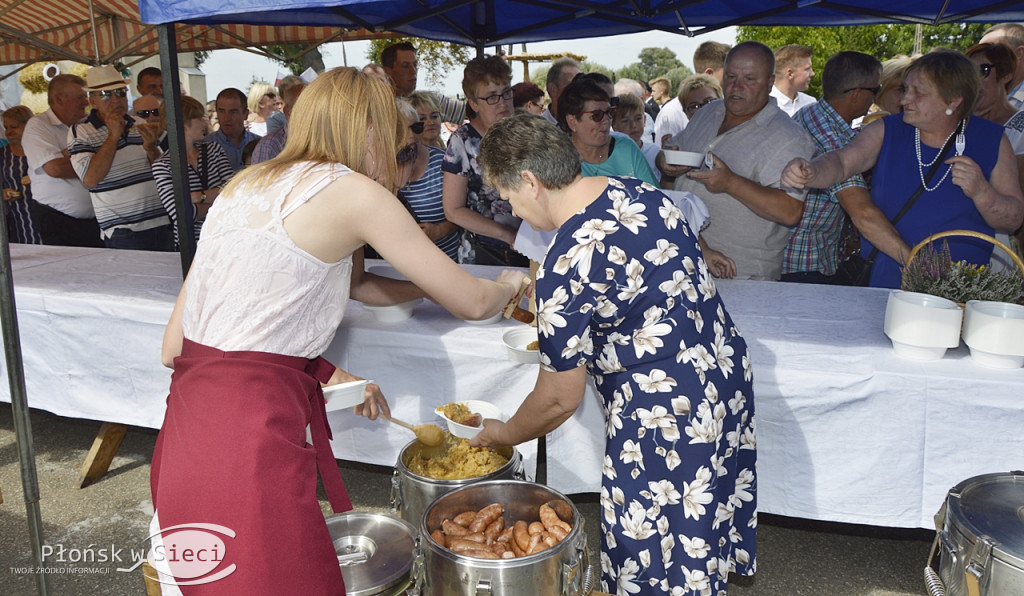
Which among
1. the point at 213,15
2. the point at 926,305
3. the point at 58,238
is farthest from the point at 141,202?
the point at 926,305

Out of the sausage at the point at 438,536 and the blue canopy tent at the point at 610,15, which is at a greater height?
the blue canopy tent at the point at 610,15

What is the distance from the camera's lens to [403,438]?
99.0 inches

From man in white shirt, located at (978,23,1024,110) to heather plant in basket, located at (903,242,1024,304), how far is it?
2.22 meters

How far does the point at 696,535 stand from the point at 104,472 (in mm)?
2789

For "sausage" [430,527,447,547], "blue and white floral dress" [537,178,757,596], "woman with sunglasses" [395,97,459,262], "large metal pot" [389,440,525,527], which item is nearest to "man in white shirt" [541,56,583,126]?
"woman with sunglasses" [395,97,459,262]

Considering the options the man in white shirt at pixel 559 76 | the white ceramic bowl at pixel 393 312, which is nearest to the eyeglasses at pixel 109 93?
the man in white shirt at pixel 559 76

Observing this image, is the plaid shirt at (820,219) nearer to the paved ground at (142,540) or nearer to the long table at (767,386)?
the long table at (767,386)

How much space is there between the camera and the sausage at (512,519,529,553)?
1.50 metres

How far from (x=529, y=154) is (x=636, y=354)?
0.49 meters

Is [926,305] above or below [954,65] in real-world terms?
below

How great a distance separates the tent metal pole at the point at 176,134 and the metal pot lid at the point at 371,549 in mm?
1586

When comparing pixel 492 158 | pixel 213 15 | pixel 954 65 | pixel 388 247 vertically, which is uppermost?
pixel 213 15

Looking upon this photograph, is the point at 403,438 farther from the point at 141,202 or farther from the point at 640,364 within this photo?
the point at 141,202

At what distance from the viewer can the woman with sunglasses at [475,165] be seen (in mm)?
3434
